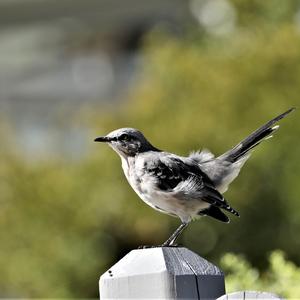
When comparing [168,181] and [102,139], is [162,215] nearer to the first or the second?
[168,181]

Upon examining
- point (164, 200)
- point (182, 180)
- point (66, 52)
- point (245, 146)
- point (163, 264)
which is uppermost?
point (66, 52)

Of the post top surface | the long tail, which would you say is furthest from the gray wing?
the post top surface

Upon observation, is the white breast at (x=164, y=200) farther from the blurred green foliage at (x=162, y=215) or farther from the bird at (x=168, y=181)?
the blurred green foliage at (x=162, y=215)

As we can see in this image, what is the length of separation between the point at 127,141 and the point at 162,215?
4965 mm

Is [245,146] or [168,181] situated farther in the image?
[245,146]

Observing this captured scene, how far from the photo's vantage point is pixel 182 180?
4.79m

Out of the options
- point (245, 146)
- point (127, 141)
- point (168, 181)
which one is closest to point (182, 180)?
point (168, 181)

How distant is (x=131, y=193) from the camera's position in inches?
389

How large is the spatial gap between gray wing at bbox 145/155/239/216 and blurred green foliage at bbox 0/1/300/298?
187 inches

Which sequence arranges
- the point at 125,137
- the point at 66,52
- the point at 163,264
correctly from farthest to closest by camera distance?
the point at 66,52, the point at 125,137, the point at 163,264

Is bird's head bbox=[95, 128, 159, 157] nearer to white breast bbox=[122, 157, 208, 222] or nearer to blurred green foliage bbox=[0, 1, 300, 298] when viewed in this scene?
white breast bbox=[122, 157, 208, 222]

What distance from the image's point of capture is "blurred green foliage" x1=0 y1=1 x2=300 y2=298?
9.72 m

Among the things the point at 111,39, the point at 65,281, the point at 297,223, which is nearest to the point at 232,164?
the point at 297,223

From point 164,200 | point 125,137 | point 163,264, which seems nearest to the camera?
point 163,264
